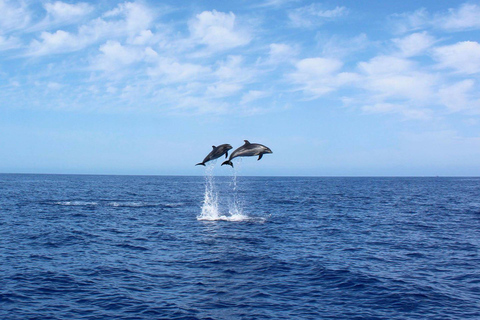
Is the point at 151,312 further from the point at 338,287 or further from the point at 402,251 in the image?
the point at 402,251

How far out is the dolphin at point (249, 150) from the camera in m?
26.7

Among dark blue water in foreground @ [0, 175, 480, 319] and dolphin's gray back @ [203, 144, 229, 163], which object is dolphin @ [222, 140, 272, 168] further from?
dark blue water in foreground @ [0, 175, 480, 319]

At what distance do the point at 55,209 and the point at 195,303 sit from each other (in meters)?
48.9

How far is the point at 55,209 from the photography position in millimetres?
60531

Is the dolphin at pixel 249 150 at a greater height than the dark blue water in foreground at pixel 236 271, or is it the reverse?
the dolphin at pixel 249 150

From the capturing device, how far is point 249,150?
27.2 meters

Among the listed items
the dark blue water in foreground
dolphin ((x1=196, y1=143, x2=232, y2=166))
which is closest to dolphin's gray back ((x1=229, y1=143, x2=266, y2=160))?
dolphin ((x1=196, y1=143, x2=232, y2=166))

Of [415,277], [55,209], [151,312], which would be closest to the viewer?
[151,312]

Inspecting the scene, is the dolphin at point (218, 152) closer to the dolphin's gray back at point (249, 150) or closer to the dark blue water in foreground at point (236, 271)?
the dolphin's gray back at point (249, 150)

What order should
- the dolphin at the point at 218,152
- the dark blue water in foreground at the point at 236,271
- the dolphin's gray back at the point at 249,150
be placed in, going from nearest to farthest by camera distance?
the dark blue water in foreground at the point at 236,271 < the dolphin's gray back at the point at 249,150 < the dolphin at the point at 218,152

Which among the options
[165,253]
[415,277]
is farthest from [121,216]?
[415,277]

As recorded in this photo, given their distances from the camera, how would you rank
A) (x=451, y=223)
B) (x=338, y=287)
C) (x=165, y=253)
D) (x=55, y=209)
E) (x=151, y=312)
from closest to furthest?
1. (x=151, y=312)
2. (x=338, y=287)
3. (x=165, y=253)
4. (x=451, y=223)
5. (x=55, y=209)

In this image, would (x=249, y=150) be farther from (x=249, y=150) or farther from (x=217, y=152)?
(x=217, y=152)

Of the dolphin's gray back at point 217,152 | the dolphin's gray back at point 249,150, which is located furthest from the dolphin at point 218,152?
the dolphin's gray back at point 249,150
